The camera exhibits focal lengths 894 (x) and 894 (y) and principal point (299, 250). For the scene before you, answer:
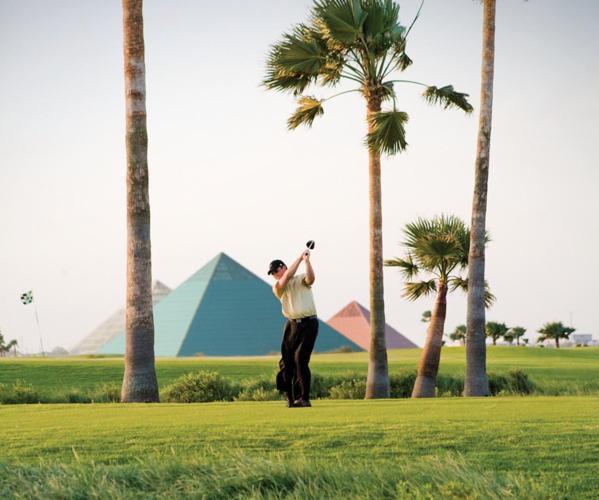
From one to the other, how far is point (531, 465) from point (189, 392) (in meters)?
12.9

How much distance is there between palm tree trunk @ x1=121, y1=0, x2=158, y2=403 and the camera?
16.5 m

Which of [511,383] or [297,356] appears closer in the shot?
[297,356]

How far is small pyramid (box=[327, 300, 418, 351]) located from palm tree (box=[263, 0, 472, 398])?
65199 mm

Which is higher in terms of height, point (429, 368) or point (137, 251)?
point (137, 251)

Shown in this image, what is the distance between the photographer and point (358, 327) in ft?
289

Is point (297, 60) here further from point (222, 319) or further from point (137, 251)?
point (222, 319)

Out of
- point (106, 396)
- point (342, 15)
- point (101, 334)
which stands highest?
point (342, 15)

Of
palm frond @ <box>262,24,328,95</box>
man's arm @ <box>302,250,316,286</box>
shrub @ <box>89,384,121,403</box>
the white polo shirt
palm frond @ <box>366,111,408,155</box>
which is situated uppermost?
palm frond @ <box>262,24,328,95</box>

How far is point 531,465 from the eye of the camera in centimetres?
791

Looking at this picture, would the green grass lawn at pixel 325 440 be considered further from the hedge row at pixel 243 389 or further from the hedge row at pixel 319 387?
the hedge row at pixel 319 387

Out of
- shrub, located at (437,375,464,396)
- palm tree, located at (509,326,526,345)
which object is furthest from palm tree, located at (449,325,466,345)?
shrub, located at (437,375,464,396)

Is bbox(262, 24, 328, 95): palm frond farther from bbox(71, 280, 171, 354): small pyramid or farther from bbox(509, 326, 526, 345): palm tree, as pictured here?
bbox(71, 280, 171, 354): small pyramid

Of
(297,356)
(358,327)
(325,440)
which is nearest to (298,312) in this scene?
(297,356)

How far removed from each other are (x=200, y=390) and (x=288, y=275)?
916 cm
